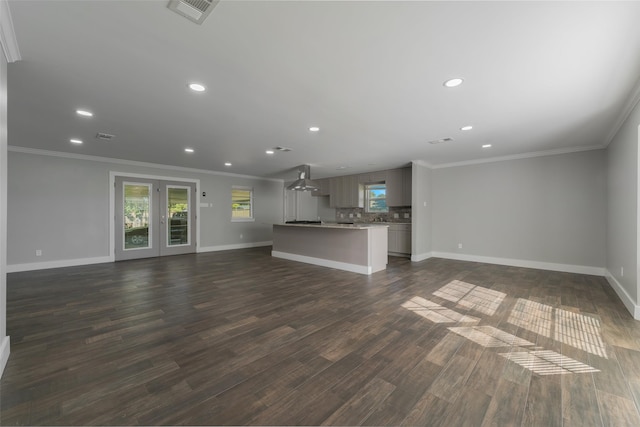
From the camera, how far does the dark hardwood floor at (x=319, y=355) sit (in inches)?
63.3

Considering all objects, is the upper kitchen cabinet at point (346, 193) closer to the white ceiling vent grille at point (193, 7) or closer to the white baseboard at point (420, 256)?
the white baseboard at point (420, 256)

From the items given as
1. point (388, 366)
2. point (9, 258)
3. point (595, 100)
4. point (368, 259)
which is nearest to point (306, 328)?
point (388, 366)

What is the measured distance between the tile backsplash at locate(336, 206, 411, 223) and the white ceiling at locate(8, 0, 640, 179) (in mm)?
3602

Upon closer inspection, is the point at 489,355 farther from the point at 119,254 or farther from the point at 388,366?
the point at 119,254

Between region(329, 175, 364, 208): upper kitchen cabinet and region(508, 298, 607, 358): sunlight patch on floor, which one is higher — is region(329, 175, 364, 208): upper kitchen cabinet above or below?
above

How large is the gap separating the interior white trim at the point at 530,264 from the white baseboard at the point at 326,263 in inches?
118

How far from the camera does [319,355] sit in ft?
7.34

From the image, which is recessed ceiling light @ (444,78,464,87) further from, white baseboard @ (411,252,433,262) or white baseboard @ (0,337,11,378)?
white baseboard @ (411,252,433,262)

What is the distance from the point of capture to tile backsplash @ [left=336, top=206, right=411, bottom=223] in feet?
25.7

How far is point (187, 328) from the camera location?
275 cm

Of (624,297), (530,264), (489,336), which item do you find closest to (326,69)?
(489,336)

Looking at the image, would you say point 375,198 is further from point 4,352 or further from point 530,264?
point 4,352

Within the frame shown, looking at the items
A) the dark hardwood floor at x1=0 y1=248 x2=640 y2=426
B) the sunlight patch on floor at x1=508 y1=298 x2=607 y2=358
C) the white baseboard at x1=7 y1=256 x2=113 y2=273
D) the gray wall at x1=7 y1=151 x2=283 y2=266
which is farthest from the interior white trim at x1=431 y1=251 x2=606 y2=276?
the white baseboard at x1=7 y1=256 x2=113 y2=273

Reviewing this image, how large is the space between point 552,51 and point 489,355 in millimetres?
2529
